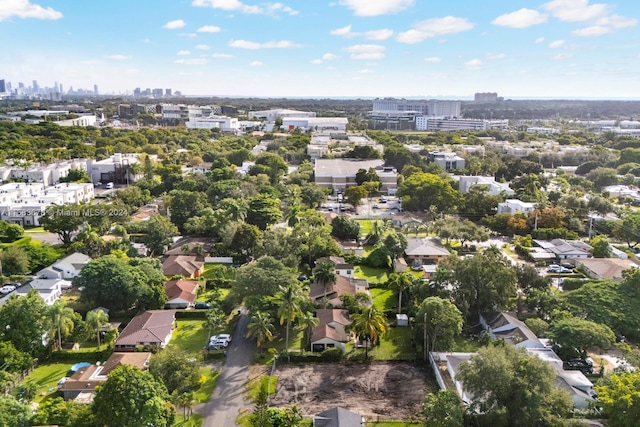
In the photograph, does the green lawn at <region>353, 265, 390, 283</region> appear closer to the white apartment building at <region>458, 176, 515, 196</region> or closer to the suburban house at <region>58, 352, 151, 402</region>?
the suburban house at <region>58, 352, 151, 402</region>

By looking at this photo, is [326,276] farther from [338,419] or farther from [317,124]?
[317,124]

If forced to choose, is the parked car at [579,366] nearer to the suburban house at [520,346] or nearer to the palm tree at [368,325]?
the suburban house at [520,346]

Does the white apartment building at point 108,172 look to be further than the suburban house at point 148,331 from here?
Yes

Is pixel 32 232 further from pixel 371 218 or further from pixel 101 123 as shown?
pixel 101 123

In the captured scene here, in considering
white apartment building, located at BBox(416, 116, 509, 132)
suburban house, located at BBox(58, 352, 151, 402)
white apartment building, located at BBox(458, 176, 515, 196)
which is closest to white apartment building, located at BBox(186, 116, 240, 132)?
white apartment building, located at BBox(416, 116, 509, 132)

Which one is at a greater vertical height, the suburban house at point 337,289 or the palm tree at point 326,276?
the palm tree at point 326,276

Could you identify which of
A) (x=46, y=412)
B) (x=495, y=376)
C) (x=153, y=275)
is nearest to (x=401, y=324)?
(x=495, y=376)

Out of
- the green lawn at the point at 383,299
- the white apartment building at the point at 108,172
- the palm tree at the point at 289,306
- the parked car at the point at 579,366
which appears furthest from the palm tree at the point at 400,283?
the white apartment building at the point at 108,172
